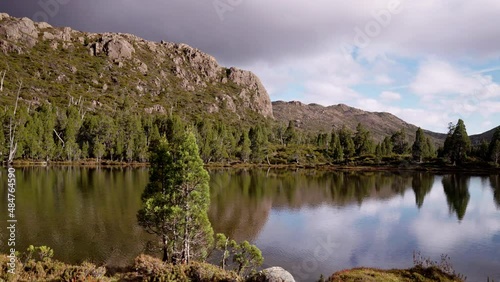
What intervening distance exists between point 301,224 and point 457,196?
51.9 meters

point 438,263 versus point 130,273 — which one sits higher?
point 130,273

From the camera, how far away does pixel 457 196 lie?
270 feet

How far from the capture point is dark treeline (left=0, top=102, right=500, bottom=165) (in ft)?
430

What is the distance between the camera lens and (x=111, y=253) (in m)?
34.4

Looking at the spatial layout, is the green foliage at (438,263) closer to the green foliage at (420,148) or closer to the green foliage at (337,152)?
the green foliage at (337,152)

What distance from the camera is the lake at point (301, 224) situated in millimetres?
36812

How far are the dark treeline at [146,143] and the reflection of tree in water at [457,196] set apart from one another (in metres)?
56.3

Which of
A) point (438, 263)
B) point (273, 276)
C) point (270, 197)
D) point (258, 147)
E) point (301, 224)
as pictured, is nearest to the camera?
point (273, 276)

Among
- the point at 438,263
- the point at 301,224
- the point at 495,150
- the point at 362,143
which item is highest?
the point at 362,143

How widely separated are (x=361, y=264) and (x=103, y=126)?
148 metres

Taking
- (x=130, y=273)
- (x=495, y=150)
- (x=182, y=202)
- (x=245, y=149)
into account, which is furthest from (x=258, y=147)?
(x=130, y=273)

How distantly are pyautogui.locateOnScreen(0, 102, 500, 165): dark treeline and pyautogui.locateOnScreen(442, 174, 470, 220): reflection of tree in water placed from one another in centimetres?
5635

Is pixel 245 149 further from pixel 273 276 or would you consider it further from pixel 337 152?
pixel 273 276

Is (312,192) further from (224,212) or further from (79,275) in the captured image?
(79,275)
